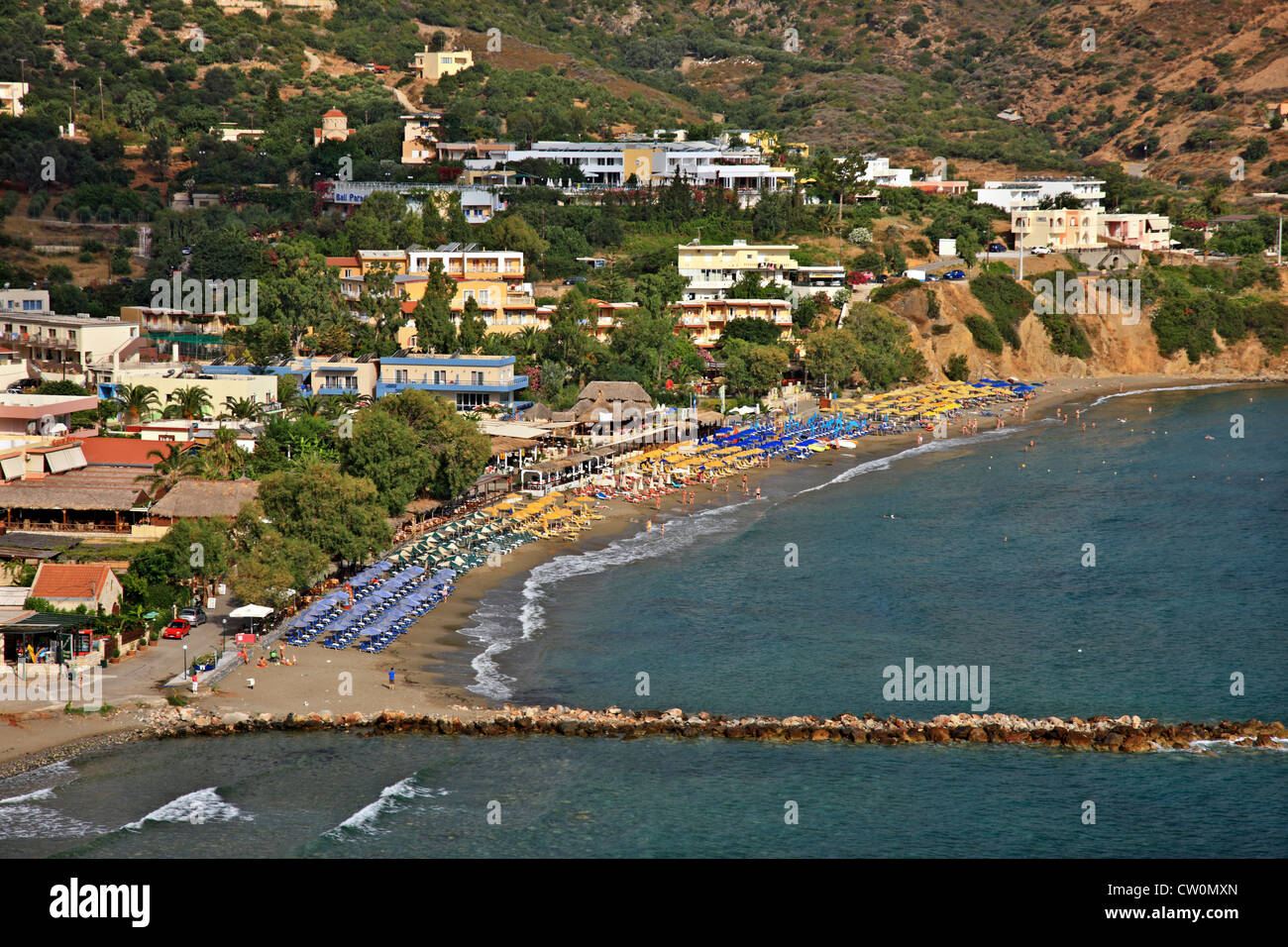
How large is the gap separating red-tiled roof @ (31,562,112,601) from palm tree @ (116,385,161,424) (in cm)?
2668

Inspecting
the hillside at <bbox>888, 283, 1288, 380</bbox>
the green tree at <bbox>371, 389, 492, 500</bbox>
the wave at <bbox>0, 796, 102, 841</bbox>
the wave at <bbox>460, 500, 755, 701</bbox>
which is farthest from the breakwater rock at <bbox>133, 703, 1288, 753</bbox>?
the hillside at <bbox>888, 283, 1288, 380</bbox>

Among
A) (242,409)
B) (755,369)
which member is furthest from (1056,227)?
(242,409)

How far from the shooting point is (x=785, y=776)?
37.4 meters

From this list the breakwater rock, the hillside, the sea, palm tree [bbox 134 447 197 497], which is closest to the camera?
the sea

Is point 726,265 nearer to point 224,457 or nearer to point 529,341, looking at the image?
point 529,341

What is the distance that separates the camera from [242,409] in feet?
232

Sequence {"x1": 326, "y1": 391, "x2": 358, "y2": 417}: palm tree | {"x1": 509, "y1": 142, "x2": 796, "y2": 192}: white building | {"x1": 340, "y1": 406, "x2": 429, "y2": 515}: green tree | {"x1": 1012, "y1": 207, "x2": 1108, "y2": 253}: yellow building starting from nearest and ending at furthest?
1. {"x1": 340, "y1": 406, "x2": 429, "y2": 515}: green tree
2. {"x1": 326, "y1": 391, "x2": 358, "y2": 417}: palm tree
3. {"x1": 509, "y1": 142, "x2": 796, "y2": 192}: white building
4. {"x1": 1012, "y1": 207, "x2": 1108, "y2": 253}: yellow building

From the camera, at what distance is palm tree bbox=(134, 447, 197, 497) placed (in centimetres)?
5603

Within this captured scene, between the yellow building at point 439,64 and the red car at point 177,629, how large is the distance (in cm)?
12302

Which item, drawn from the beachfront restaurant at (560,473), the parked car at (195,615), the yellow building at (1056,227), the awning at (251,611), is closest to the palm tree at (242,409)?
the beachfront restaurant at (560,473)

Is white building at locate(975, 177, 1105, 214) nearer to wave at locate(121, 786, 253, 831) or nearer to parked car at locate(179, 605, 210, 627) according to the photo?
parked car at locate(179, 605, 210, 627)

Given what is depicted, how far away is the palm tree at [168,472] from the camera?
56031mm

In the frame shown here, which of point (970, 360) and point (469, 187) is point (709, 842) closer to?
point (970, 360)

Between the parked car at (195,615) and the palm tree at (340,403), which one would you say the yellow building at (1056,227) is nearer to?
the palm tree at (340,403)
